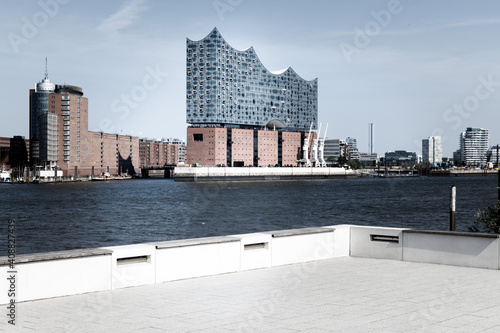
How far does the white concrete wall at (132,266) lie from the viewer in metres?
10.8

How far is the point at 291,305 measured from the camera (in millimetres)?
9367

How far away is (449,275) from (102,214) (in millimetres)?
53882

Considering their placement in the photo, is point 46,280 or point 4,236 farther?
point 4,236

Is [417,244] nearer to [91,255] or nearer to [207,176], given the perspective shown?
[91,255]

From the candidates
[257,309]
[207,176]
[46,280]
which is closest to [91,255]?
[46,280]

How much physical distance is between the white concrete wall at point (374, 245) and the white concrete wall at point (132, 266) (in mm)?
6084

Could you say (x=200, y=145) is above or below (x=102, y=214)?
above

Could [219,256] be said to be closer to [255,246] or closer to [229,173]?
[255,246]

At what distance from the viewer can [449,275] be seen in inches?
487

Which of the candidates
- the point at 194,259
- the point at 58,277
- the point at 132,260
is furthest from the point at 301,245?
the point at 58,277

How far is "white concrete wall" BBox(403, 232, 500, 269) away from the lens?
13062mm

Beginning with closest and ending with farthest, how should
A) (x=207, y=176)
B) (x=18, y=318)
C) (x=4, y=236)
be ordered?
(x=18, y=318), (x=4, y=236), (x=207, y=176)

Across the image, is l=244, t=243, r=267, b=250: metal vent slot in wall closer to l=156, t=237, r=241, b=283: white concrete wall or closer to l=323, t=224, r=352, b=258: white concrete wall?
l=156, t=237, r=241, b=283: white concrete wall

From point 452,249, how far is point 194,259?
6.30 metres
